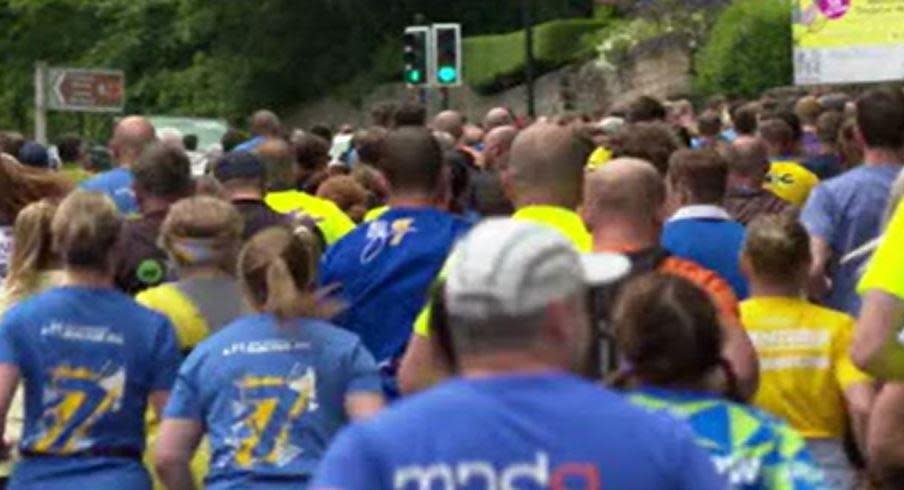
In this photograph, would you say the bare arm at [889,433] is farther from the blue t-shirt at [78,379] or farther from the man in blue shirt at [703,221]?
the blue t-shirt at [78,379]

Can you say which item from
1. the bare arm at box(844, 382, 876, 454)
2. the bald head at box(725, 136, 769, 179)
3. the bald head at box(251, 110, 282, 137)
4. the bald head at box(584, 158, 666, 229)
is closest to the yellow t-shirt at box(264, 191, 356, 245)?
the bald head at box(725, 136, 769, 179)

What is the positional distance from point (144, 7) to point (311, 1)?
177 inches

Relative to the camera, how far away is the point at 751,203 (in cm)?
1212

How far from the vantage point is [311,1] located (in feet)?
197

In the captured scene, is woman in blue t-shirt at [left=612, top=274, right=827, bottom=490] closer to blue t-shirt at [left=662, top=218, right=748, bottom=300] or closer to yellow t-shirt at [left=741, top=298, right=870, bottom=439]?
yellow t-shirt at [left=741, top=298, right=870, bottom=439]

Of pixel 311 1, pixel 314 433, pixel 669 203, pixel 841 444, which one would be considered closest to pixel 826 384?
pixel 841 444

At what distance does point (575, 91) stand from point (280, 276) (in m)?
42.8

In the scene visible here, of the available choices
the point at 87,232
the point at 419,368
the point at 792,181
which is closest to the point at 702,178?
the point at 419,368

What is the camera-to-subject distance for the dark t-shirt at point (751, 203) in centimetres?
1195

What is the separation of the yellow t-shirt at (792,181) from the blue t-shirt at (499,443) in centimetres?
901

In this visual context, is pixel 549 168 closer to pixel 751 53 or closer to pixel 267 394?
pixel 267 394

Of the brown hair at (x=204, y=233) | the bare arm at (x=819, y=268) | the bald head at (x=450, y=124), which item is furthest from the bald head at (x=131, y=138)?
the brown hair at (x=204, y=233)

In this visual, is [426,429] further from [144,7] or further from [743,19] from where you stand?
[144,7]

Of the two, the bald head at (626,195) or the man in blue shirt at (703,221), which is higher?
the bald head at (626,195)
